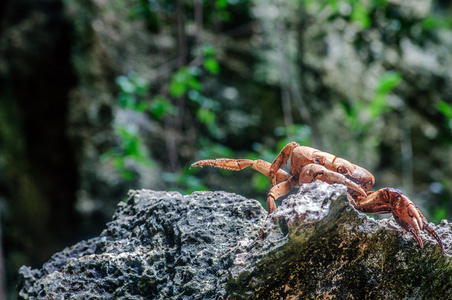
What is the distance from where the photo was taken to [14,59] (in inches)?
142

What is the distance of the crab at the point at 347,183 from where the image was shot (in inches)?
36.2

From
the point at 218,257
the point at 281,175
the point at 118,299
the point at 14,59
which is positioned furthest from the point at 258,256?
the point at 14,59

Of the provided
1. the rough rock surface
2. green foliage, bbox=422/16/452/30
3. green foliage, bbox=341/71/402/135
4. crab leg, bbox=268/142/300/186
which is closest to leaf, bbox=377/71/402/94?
green foliage, bbox=341/71/402/135

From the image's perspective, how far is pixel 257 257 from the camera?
0.87m

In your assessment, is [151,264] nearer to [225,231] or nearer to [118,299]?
[118,299]

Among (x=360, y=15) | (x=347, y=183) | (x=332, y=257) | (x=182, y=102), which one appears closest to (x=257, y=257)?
(x=332, y=257)

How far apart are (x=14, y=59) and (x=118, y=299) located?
3.44 meters

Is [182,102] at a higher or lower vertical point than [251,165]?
higher

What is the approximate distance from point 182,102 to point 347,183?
8.43ft

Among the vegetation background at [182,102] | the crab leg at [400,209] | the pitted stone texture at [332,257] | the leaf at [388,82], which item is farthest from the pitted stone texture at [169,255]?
the leaf at [388,82]

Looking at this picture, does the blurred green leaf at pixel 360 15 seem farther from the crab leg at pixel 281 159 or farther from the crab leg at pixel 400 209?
the crab leg at pixel 400 209

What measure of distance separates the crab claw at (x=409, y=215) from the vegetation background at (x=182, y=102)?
6.04 ft

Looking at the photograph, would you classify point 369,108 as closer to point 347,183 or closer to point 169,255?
point 347,183

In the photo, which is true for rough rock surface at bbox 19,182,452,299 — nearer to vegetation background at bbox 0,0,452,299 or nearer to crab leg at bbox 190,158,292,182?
crab leg at bbox 190,158,292,182
